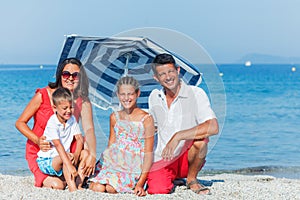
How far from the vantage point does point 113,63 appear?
6.65 meters

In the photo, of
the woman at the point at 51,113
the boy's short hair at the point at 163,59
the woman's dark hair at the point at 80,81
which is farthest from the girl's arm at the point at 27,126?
the boy's short hair at the point at 163,59

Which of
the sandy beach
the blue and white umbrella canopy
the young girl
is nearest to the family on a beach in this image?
the young girl

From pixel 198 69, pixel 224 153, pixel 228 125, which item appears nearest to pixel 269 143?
pixel 224 153

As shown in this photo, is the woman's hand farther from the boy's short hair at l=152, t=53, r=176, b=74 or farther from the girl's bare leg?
the boy's short hair at l=152, t=53, r=176, b=74

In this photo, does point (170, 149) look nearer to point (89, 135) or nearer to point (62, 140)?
point (89, 135)

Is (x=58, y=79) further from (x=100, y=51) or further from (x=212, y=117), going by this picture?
(x=212, y=117)

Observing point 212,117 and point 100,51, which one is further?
point 100,51

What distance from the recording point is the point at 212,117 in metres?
5.77

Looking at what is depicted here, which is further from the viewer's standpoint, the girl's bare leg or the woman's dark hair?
the woman's dark hair

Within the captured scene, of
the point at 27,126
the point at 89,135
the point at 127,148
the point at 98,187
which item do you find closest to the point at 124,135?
the point at 127,148

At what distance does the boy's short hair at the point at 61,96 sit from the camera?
18.6ft

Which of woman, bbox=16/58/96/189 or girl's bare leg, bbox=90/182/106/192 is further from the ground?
woman, bbox=16/58/96/189

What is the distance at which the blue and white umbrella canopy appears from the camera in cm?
622

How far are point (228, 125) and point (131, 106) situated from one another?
12.1 metres
